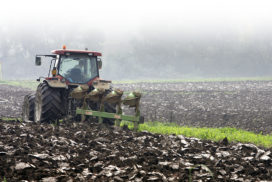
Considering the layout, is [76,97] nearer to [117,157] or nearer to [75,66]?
[75,66]

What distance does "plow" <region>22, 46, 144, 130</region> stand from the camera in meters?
10.3

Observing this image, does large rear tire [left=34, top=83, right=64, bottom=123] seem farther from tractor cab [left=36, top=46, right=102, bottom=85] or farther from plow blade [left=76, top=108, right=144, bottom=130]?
tractor cab [left=36, top=46, right=102, bottom=85]

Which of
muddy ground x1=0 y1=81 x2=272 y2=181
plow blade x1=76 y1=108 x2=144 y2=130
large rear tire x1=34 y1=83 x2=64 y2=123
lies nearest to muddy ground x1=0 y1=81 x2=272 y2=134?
plow blade x1=76 y1=108 x2=144 y2=130

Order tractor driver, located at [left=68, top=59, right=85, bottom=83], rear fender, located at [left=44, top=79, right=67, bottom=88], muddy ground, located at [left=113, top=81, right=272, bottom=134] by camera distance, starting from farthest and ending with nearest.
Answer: muddy ground, located at [left=113, top=81, right=272, bottom=134]
tractor driver, located at [left=68, top=59, right=85, bottom=83]
rear fender, located at [left=44, top=79, right=67, bottom=88]

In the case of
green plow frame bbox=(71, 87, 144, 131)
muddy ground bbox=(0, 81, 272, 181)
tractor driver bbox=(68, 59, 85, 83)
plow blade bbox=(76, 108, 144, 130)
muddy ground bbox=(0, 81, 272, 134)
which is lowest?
muddy ground bbox=(0, 81, 272, 134)

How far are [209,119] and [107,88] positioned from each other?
594cm

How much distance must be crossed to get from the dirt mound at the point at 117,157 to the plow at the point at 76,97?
1.02 meters

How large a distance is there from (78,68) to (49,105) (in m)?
1.85

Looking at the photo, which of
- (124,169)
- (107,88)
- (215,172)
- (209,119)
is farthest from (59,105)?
(209,119)

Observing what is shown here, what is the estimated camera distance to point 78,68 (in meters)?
11.8

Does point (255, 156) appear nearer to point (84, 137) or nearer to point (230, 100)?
point (84, 137)

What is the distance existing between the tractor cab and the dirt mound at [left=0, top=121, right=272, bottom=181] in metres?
2.51

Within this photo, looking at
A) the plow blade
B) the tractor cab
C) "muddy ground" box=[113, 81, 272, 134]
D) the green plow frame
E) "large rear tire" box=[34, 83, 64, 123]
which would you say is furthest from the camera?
"muddy ground" box=[113, 81, 272, 134]

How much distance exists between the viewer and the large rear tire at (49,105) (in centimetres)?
1041
